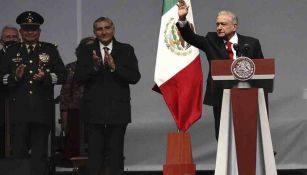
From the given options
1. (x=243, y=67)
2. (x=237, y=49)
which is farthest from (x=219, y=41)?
(x=243, y=67)

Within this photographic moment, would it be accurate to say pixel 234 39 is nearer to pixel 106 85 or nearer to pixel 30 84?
pixel 106 85

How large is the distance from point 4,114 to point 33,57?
104cm

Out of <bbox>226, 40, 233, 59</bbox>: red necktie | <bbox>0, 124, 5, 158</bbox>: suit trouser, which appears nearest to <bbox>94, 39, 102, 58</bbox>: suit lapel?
<bbox>226, 40, 233, 59</bbox>: red necktie

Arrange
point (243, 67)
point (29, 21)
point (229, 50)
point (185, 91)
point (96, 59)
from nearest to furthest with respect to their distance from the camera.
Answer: point (243, 67) → point (229, 50) → point (96, 59) → point (29, 21) → point (185, 91)

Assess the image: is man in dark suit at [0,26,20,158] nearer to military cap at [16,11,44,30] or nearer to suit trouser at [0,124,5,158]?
suit trouser at [0,124,5,158]

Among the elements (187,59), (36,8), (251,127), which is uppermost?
(36,8)

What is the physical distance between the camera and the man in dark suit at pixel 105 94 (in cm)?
767

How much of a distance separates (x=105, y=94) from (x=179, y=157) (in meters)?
0.91

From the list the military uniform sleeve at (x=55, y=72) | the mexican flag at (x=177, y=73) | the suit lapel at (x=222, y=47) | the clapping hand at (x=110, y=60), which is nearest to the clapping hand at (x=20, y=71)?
the military uniform sleeve at (x=55, y=72)

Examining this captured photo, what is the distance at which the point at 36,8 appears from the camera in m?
9.42

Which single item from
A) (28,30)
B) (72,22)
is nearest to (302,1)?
(72,22)

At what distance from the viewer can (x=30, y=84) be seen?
7820 millimetres

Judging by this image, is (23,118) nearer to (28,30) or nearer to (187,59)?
(28,30)

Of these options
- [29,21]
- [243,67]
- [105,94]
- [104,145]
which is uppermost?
[29,21]
